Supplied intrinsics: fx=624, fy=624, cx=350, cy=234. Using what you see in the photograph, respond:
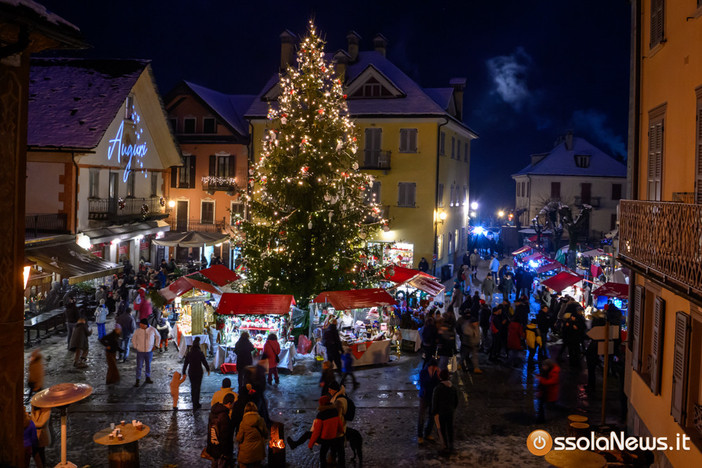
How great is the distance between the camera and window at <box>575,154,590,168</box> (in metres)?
55.9

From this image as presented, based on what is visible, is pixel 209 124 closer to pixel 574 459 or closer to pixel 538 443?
pixel 538 443

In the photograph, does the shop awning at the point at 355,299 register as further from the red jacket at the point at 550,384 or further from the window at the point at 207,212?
the window at the point at 207,212

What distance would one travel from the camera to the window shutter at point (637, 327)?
11.8 meters

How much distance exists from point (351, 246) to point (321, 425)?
35.4 ft

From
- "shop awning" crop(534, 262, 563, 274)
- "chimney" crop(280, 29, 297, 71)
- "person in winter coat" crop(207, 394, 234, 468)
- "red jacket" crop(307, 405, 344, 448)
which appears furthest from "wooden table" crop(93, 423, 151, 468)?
"chimney" crop(280, 29, 297, 71)

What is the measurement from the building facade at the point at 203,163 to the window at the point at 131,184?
7.60 metres

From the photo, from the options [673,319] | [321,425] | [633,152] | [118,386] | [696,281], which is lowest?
[118,386]

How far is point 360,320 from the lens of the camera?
20062 mm

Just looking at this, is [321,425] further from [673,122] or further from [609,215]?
[609,215]

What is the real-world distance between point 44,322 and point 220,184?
19834 mm

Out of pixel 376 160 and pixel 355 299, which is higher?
pixel 376 160

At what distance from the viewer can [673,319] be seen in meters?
9.89

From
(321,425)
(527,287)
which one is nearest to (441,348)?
(321,425)

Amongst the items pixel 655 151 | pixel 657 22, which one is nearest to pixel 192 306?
pixel 655 151
